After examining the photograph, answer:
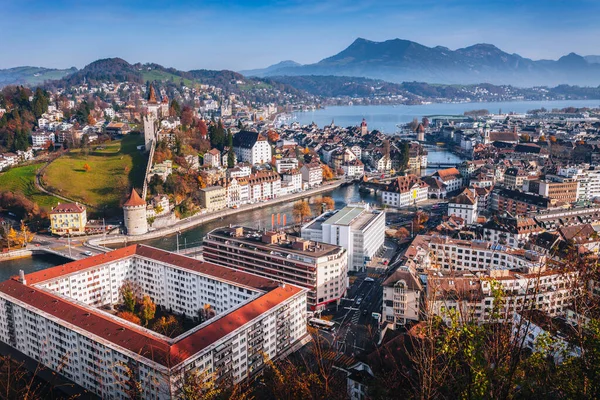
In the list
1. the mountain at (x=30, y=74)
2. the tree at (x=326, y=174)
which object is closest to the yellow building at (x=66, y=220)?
the tree at (x=326, y=174)

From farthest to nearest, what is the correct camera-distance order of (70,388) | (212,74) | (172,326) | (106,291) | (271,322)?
(212,74) → (106,291) → (172,326) → (271,322) → (70,388)

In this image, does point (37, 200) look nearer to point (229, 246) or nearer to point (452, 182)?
point (229, 246)

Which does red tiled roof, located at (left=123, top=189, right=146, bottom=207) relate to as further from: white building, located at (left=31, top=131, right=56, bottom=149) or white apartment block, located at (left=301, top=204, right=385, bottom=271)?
white building, located at (left=31, top=131, right=56, bottom=149)

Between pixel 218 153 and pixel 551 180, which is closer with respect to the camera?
pixel 551 180

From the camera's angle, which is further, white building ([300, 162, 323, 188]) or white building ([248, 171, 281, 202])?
white building ([300, 162, 323, 188])

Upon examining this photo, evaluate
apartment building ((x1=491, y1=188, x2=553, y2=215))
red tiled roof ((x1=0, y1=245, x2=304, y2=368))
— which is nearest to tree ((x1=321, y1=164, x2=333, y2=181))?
apartment building ((x1=491, y1=188, x2=553, y2=215))

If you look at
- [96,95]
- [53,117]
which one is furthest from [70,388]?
[96,95]
